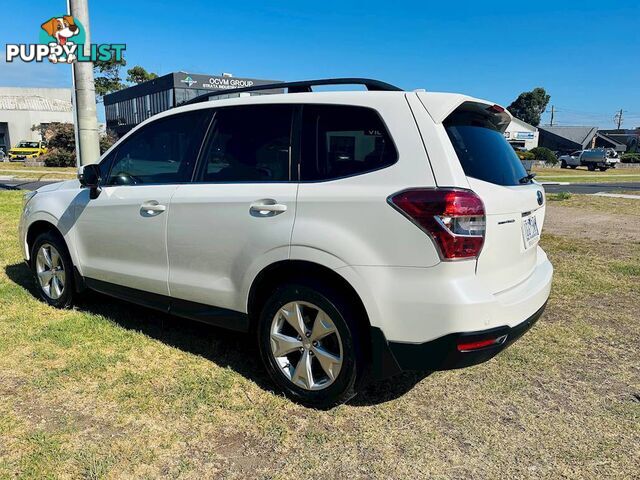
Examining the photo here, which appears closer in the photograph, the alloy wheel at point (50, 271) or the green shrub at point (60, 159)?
the alloy wheel at point (50, 271)

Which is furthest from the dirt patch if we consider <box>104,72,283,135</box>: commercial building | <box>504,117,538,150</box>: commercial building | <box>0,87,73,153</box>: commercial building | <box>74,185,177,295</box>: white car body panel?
<box>0,87,73,153</box>: commercial building

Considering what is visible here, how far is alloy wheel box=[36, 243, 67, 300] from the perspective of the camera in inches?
181

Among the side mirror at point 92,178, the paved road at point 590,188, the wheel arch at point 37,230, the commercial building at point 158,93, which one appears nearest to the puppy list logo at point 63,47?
the wheel arch at point 37,230

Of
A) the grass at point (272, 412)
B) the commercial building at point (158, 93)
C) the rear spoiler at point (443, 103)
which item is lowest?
the grass at point (272, 412)

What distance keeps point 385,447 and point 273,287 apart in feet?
3.73

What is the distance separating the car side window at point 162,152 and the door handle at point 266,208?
2.41 ft

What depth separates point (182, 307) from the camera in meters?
3.61

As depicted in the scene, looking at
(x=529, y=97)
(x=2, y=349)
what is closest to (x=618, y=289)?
(x=2, y=349)

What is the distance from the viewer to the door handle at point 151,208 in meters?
3.57

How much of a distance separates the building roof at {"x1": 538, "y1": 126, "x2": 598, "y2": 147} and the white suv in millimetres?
81014

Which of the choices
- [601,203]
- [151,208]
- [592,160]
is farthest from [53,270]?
[592,160]

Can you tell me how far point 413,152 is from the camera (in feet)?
8.63

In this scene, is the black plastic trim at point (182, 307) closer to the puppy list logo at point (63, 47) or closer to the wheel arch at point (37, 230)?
the wheel arch at point (37, 230)

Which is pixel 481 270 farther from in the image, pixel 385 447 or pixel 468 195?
pixel 385 447
